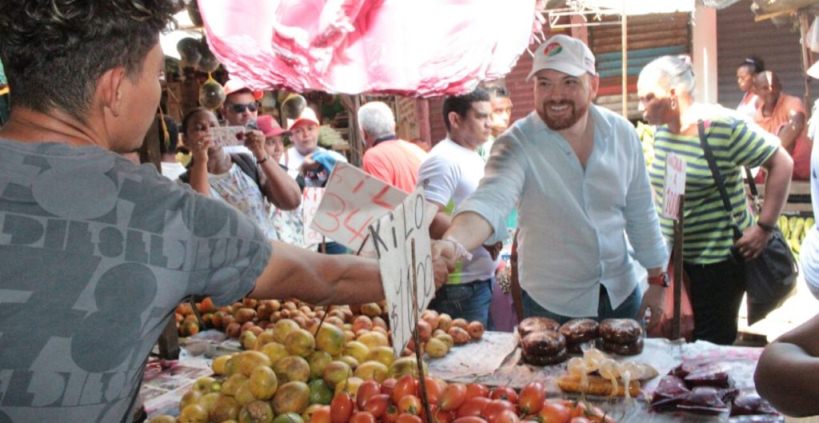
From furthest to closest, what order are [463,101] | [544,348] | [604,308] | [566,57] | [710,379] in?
[463,101] → [604,308] → [566,57] → [544,348] → [710,379]

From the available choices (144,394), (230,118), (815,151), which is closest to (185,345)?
(144,394)

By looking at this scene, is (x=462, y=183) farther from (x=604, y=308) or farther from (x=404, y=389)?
(x=404, y=389)

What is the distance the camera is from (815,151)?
10.3 ft

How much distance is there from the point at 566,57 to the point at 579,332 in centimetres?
111

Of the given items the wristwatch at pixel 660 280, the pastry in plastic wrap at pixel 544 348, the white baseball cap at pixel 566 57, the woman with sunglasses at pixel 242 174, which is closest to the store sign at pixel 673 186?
the wristwatch at pixel 660 280

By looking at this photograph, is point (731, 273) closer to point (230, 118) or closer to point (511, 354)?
point (511, 354)

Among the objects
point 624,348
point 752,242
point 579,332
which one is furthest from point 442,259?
point 752,242

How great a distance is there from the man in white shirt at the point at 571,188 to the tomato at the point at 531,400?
104 centimetres

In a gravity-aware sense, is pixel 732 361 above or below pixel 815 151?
below

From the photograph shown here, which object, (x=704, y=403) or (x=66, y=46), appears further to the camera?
(x=704, y=403)

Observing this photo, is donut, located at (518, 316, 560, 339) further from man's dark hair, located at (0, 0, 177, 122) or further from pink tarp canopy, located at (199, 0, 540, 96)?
pink tarp canopy, located at (199, 0, 540, 96)

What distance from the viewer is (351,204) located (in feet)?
6.97

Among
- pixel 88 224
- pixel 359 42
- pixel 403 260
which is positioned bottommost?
pixel 403 260

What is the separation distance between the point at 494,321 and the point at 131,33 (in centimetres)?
363
